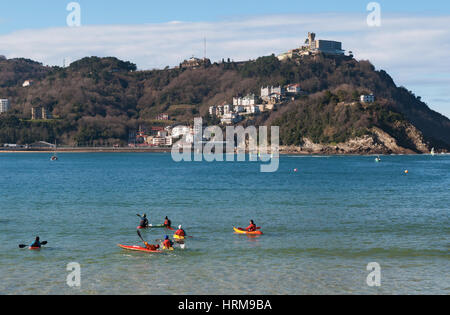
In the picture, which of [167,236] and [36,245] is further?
[167,236]

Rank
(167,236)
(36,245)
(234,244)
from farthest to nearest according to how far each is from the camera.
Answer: (234,244) < (167,236) < (36,245)

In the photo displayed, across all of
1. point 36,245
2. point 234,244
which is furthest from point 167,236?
point 36,245

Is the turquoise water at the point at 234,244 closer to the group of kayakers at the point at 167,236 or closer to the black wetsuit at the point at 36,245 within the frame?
the black wetsuit at the point at 36,245

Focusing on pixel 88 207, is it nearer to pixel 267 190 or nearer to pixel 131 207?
pixel 131 207

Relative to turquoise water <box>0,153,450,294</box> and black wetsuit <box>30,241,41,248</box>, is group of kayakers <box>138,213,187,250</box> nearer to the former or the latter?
turquoise water <box>0,153,450,294</box>

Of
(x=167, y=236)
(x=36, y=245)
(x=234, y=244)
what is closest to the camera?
(x=36, y=245)

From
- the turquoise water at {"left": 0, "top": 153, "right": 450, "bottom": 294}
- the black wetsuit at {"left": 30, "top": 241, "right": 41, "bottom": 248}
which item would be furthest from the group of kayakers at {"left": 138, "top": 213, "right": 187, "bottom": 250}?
the black wetsuit at {"left": 30, "top": 241, "right": 41, "bottom": 248}

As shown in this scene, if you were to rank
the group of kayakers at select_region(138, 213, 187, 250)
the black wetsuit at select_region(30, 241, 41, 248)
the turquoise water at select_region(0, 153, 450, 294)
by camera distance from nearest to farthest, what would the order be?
1. the turquoise water at select_region(0, 153, 450, 294)
2. the group of kayakers at select_region(138, 213, 187, 250)
3. the black wetsuit at select_region(30, 241, 41, 248)

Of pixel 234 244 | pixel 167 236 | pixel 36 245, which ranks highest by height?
pixel 167 236

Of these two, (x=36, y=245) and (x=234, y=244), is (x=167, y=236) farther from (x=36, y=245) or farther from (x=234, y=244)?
(x=36, y=245)

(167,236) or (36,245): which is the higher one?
(167,236)
